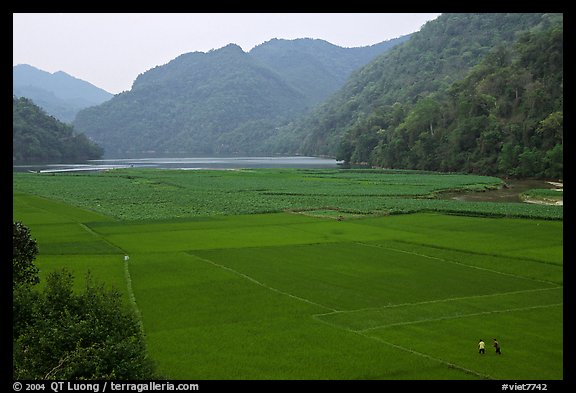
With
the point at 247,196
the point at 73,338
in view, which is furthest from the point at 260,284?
the point at 247,196

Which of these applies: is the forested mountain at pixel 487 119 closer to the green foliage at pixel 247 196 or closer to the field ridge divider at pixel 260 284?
the green foliage at pixel 247 196

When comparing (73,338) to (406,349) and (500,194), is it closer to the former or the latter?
(406,349)

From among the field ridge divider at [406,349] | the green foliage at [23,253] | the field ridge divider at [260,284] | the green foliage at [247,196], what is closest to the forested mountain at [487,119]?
the green foliage at [247,196]

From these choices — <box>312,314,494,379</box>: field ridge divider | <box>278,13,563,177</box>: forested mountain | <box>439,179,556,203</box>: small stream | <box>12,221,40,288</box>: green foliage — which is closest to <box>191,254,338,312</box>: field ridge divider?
<box>312,314,494,379</box>: field ridge divider

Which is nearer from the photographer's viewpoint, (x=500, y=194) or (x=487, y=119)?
(x=500, y=194)

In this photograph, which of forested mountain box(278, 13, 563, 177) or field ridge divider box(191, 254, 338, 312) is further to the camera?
forested mountain box(278, 13, 563, 177)

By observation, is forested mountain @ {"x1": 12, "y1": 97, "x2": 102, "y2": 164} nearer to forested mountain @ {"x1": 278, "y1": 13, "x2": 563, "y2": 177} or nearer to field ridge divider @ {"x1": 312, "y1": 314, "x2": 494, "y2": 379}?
forested mountain @ {"x1": 278, "y1": 13, "x2": 563, "y2": 177}

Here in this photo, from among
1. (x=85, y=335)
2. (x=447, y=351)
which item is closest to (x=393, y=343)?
(x=447, y=351)
